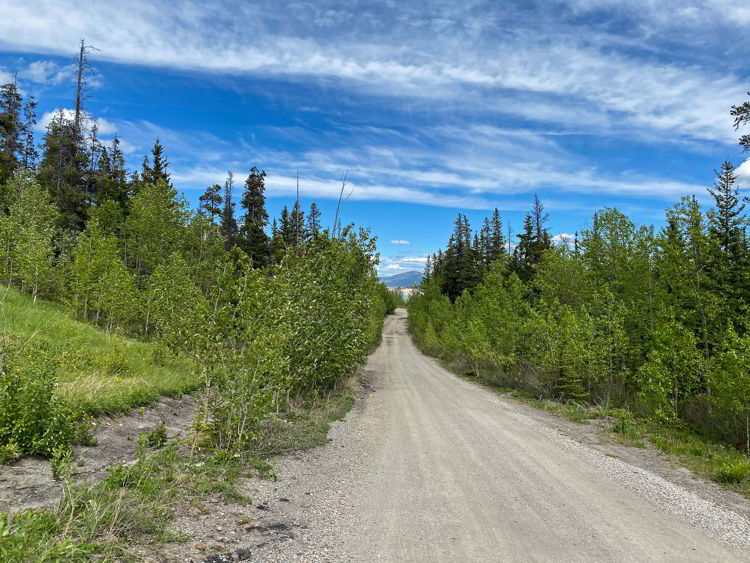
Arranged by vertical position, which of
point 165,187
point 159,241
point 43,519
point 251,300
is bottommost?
point 43,519

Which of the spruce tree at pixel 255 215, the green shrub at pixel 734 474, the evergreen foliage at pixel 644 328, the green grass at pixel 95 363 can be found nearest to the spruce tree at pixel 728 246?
the evergreen foliage at pixel 644 328

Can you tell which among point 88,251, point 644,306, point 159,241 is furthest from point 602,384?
point 159,241

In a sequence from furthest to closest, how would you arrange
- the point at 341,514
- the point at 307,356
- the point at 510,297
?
the point at 510,297 → the point at 307,356 → the point at 341,514

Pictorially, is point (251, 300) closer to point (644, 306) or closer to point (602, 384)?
point (602, 384)

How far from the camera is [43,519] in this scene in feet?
13.2

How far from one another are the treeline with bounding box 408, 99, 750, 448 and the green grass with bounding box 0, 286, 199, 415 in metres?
15.0

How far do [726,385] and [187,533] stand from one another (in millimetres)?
13606

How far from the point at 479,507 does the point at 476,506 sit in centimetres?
5

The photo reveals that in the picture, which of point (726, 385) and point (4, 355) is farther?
point (726, 385)

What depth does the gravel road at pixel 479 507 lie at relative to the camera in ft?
17.2

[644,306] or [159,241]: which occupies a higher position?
[159,241]

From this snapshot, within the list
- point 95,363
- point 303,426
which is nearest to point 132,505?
point 303,426

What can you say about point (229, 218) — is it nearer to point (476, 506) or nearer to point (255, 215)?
point (255, 215)

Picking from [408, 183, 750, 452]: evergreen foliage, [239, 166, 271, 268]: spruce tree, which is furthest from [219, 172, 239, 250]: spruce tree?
[408, 183, 750, 452]: evergreen foliage
